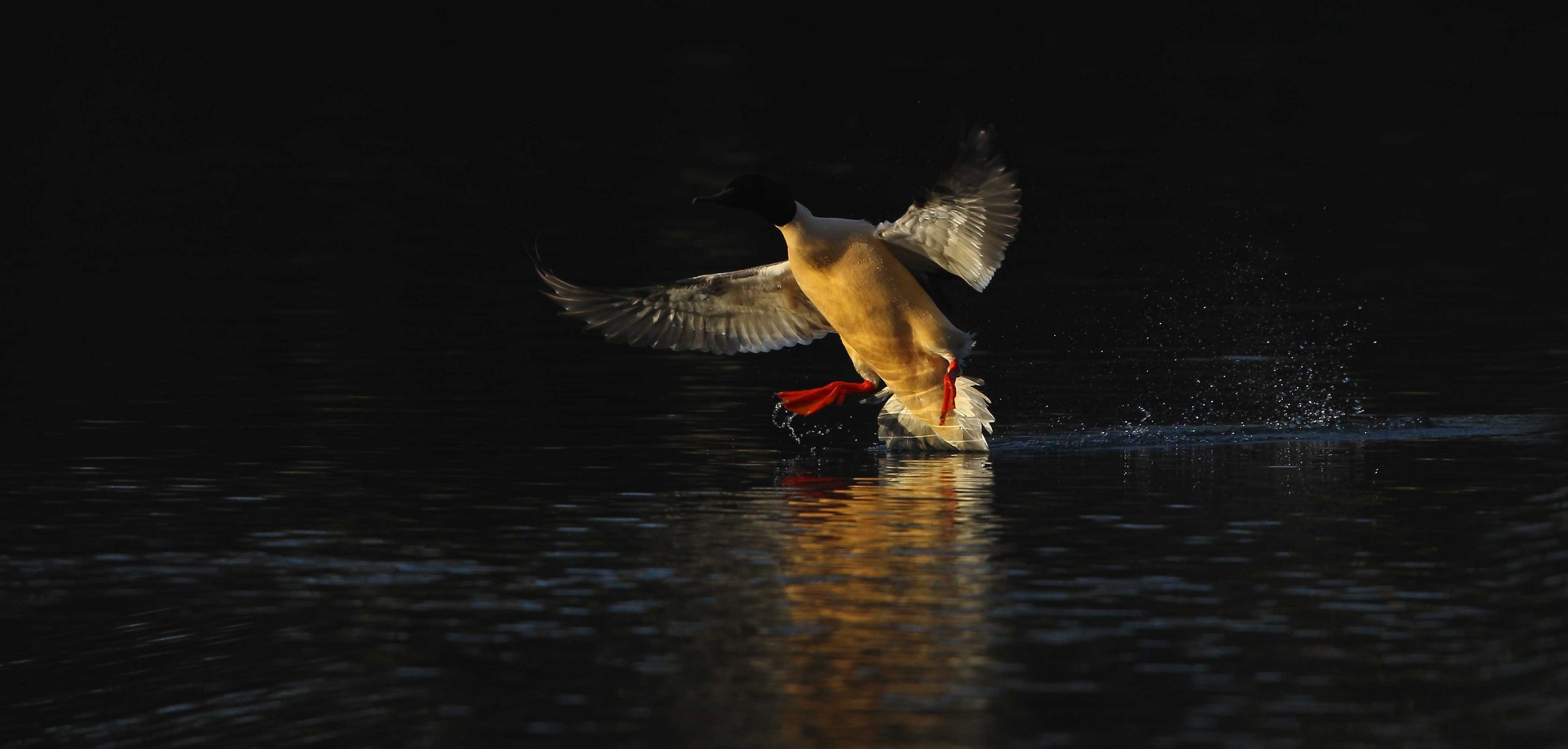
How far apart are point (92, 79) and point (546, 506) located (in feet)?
107

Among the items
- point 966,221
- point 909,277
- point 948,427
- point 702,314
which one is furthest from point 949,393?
point 702,314

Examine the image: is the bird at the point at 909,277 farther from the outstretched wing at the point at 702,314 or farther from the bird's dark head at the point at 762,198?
the outstretched wing at the point at 702,314

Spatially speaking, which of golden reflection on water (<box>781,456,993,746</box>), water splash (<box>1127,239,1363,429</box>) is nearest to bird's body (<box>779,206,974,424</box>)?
water splash (<box>1127,239,1363,429</box>)

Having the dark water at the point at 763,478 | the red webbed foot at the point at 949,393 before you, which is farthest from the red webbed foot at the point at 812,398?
the red webbed foot at the point at 949,393

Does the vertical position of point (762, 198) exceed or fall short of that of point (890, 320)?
it exceeds it

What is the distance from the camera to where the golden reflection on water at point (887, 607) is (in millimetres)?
7527

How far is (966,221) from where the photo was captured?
13406 mm

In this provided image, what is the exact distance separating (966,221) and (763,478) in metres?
2.04

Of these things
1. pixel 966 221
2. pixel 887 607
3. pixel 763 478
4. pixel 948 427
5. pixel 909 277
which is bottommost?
pixel 887 607

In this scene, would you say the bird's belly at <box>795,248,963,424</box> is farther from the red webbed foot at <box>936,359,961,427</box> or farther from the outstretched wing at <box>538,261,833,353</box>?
the outstretched wing at <box>538,261,833,353</box>

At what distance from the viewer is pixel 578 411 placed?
575 inches

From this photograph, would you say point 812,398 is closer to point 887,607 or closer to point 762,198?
point 762,198

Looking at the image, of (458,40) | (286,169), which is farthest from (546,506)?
(458,40)

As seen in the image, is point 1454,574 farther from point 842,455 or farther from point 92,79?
point 92,79
